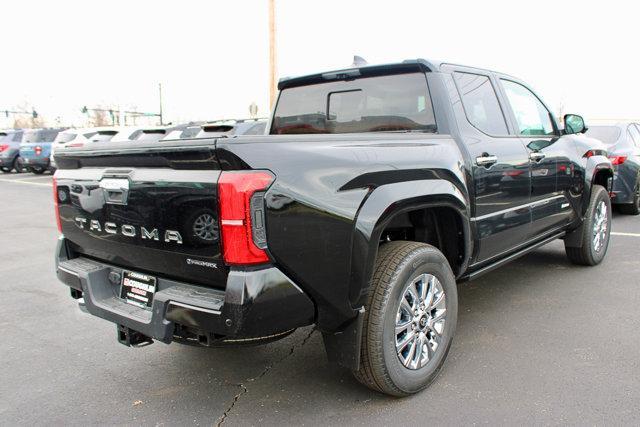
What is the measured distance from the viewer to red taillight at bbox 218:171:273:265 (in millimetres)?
2137

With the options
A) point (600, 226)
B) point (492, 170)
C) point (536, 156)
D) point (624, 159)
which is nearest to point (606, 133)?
point (624, 159)

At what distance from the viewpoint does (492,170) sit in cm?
357

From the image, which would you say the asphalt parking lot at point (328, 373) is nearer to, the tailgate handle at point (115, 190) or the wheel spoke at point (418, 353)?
the wheel spoke at point (418, 353)

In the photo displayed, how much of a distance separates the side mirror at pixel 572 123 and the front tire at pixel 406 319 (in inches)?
102

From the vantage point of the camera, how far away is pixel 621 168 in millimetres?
8039

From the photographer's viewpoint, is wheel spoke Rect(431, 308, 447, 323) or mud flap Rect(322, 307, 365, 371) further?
wheel spoke Rect(431, 308, 447, 323)

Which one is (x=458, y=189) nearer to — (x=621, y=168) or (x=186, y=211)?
(x=186, y=211)

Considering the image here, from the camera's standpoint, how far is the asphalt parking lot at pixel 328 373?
107 inches

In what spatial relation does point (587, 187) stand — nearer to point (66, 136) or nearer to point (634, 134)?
point (634, 134)

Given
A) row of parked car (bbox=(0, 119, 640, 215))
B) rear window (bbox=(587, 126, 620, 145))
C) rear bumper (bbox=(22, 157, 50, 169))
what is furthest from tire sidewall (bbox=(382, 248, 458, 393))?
rear bumper (bbox=(22, 157, 50, 169))

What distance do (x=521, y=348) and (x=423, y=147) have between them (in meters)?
1.58

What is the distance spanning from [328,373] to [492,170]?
179cm

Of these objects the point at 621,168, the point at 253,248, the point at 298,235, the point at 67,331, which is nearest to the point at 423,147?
the point at 298,235

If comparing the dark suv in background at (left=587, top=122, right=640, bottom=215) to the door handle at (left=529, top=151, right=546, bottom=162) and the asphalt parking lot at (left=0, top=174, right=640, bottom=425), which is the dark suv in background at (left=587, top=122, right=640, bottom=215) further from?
the door handle at (left=529, top=151, right=546, bottom=162)
